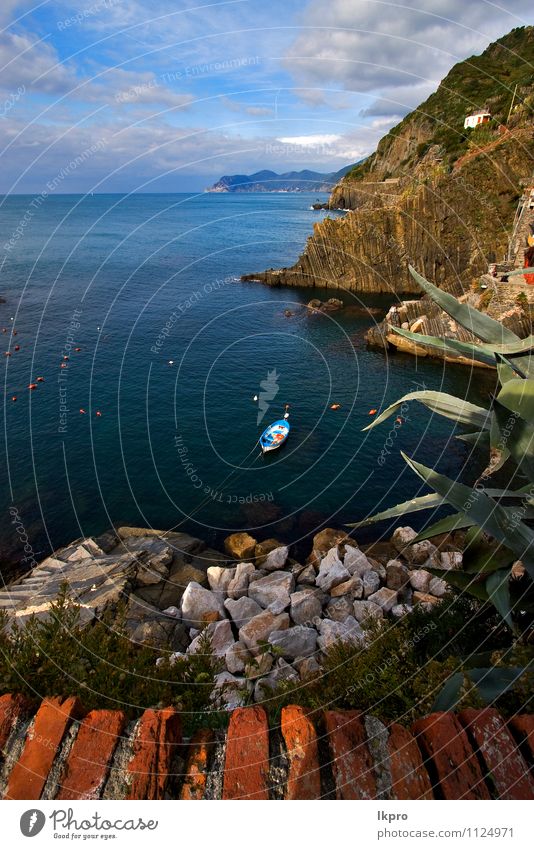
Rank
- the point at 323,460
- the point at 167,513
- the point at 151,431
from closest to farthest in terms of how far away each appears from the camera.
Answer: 1. the point at 167,513
2. the point at 323,460
3. the point at 151,431

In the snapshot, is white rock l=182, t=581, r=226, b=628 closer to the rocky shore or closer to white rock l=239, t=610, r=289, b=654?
the rocky shore

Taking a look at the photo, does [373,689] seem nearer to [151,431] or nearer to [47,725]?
[47,725]

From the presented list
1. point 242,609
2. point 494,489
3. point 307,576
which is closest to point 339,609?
point 307,576

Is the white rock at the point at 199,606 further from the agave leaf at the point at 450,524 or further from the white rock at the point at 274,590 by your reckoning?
the agave leaf at the point at 450,524

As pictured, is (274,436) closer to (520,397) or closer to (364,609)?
(364,609)

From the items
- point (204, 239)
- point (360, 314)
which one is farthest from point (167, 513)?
point (204, 239)

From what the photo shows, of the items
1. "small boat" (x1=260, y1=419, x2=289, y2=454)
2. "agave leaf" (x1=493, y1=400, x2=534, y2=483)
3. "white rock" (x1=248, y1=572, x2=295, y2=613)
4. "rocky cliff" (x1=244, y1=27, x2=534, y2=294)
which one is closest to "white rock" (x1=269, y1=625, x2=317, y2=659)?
"white rock" (x1=248, y1=572, x2=295, y2=613)

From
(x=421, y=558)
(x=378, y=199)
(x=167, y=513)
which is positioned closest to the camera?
(x=421, y=558)
